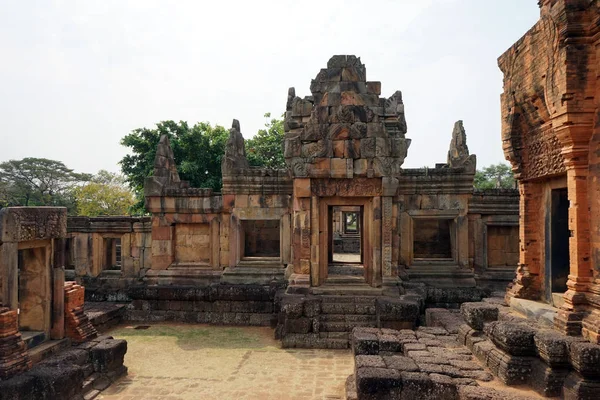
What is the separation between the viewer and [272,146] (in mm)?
30094

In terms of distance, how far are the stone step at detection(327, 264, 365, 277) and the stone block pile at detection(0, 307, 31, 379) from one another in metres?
6.90

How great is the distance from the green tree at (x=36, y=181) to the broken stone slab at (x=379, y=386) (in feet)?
129

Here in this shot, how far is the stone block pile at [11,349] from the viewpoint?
568 cm

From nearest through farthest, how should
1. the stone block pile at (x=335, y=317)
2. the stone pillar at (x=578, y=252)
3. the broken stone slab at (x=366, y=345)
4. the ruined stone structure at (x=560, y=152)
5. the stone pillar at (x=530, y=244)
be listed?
the ruined stone structure at (x=560, y=152)
the stone pillar at (x=578, y=252)
the broken stone slab at (x=366, y=345)
the stone pillar at (x=530, y=244)
the stone block pile at (x=335, y=317)

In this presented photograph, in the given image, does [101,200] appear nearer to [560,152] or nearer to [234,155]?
[234,155]

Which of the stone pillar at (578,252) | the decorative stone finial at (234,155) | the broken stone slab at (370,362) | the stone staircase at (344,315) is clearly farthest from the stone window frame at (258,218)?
the stone pillar at (578,252)

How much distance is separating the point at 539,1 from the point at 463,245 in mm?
6922

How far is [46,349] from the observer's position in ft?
21.8

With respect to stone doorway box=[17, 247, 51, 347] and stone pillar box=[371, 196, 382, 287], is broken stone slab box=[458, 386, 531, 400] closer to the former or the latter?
stone pillar box=[371, 196, 382, 287]

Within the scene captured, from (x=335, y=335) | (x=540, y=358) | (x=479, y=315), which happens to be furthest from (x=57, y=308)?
(x=540, y=358)

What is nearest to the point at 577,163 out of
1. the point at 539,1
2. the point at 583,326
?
the point at 583,326

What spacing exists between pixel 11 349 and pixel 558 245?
8.10m

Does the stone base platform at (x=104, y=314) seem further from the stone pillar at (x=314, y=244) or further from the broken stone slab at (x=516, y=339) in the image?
the broken stone slab at (x=516, y=339)

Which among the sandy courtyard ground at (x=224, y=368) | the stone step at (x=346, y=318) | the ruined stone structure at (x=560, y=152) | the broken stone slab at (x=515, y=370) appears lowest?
the sandy courtyard ground at (x=224, y=368)
